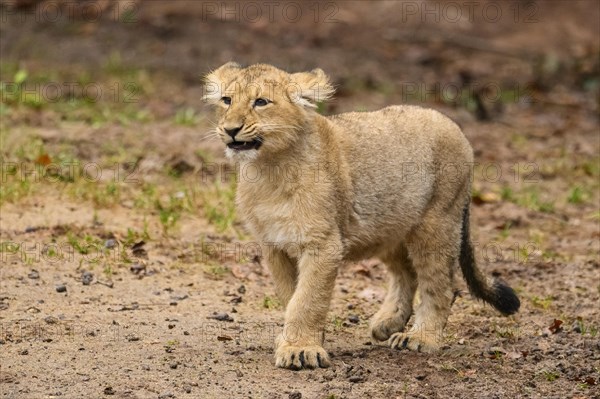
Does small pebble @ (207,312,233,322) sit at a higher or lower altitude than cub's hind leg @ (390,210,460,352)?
lower

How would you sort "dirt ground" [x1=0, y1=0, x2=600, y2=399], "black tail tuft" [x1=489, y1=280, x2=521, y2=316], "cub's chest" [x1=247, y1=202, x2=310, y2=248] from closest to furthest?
"dirt ground" [x1=0, y1=0, x2=600, y2=399], "cub's chest" [x1=247, y1=202, x2=310, y2=248], "black tail tuft" [x1=489, y1=280, x2=521, y2=316]

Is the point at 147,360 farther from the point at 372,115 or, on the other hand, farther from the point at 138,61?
the point at 138,61

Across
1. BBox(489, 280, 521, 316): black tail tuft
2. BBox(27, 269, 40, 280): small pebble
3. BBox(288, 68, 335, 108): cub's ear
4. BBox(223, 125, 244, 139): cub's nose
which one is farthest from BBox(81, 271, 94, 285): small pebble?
BBox(489, 280, 521, 316): black tail tuft

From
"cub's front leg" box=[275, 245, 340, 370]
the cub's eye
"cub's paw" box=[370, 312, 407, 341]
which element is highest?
the cub's eye

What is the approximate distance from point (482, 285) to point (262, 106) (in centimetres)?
230

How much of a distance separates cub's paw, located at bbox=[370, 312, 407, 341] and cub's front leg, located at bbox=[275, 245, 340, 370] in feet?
3.41

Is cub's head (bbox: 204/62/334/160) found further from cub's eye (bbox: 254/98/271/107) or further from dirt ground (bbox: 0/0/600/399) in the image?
dirt ground (bbox: 0/0/600/399)

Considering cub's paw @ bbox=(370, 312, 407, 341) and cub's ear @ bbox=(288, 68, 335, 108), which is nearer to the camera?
cub's ear @ bbox=(288, 68, 335, 108)

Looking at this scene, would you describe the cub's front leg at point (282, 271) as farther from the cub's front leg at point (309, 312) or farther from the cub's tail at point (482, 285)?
the cub's tail at point (482, 285)

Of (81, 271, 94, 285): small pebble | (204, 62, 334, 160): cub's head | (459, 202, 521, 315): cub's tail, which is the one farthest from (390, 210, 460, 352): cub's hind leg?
(81, 271, 94, 285): small pebble

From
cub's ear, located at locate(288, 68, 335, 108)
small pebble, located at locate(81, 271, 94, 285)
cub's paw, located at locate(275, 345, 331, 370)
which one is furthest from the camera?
small pebble, located at locate(81, 271, 94, 285)

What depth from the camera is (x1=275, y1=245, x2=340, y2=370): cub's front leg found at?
6.84 metres

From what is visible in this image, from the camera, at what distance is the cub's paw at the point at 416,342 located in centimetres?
761

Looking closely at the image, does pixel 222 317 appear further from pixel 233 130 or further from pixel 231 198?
pixel 231 198
